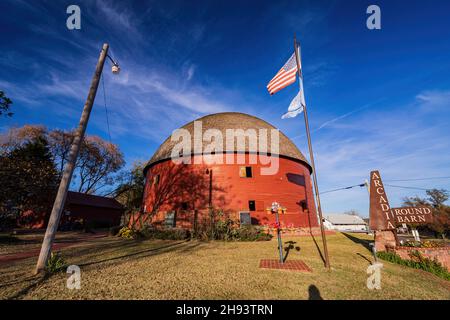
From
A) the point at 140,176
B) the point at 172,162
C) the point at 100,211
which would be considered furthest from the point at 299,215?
the point at 100,211

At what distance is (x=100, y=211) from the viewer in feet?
110

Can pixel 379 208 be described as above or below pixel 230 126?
below

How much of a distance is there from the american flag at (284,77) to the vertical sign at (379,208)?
7.84 metres

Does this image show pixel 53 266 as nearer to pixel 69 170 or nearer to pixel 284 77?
pixel 69 170

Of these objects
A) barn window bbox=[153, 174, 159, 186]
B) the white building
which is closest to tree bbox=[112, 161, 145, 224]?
barn window bbox=[153, 174, 159, 186]


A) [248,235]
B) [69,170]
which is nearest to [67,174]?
[69,170]

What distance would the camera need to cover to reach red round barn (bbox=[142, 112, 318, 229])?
18172 millimetres

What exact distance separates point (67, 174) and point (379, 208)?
14.8 metres

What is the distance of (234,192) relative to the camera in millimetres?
18438

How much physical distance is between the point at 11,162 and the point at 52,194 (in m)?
4.42

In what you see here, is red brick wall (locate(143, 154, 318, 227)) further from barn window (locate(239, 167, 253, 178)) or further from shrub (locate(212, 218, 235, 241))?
shrub (locate(212, 218, 235, 241))

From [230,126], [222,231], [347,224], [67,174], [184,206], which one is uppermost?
[230,126]

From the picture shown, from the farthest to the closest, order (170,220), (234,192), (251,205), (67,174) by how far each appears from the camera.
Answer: (170,220) → (234,192) → (251,205) → (67,174)
